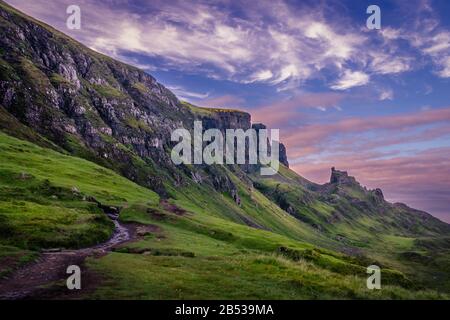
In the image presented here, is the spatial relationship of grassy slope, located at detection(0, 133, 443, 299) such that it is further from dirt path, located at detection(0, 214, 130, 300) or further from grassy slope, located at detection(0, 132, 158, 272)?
dirt path, located at detection(0, 214, 130, 300)

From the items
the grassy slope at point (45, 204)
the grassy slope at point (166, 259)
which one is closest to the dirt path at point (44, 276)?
the grassy slope at point (166, 259)

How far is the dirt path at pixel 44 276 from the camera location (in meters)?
30.4

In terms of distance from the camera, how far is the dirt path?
3036cm

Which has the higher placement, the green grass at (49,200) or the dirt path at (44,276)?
the green grass at (49,200)

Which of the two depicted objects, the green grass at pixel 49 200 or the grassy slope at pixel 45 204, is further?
the green grass at pixel 49 200

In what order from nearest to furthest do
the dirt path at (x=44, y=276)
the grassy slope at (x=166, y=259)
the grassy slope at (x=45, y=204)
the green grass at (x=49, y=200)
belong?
the dirt path at (x=44, y=276)
the grassy slope at (x=166, y=259)
the grassy slope at (x=45, y=204)
the green grass at (x=49, y=200)

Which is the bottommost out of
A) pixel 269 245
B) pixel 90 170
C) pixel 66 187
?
pixel 269 245

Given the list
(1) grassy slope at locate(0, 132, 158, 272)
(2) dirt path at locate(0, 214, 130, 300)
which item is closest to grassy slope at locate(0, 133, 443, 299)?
(1) grassy slope at locate(0, 132, 158, 272)

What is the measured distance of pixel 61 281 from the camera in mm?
33969

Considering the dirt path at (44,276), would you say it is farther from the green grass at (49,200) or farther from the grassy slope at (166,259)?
the green grass at (49,200)
